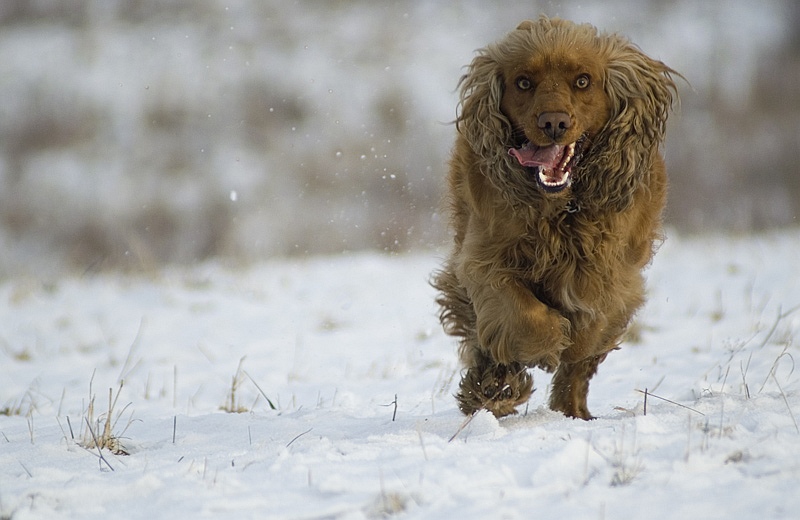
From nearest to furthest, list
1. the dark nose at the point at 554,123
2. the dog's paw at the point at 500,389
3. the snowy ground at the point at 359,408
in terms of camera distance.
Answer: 1. the snowy ground at the point at 359,408
2. the dark nose at the point at 554,123
3. the dog's paw at the point at 500,389

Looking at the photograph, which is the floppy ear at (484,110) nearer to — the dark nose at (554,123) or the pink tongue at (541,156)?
the pink tongue at (541,156)

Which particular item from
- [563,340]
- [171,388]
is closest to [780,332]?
[563,340]

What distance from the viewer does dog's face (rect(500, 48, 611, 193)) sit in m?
3.32

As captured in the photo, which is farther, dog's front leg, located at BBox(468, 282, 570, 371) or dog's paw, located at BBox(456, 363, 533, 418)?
dog's paw, located at BBox(456, 363, 533, 418)

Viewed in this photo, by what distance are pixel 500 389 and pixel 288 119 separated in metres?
15.6

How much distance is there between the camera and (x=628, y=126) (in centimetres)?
353

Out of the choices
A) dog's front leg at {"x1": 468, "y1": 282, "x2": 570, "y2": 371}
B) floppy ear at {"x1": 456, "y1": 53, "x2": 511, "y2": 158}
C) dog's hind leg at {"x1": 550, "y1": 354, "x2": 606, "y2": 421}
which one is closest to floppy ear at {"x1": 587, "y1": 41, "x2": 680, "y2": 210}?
floppy ear at {"x1": 456, "y1": 53, "x2": 511, "y2": 158}

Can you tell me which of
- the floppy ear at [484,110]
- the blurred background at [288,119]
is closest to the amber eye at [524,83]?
the floppy ear at [484,110]

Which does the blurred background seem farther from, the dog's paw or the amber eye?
the amber eye

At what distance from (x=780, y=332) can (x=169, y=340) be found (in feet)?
13.2

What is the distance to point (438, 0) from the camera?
24766mm

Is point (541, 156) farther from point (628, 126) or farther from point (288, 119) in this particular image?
point (288, 119)

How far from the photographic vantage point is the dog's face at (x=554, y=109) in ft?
10.9

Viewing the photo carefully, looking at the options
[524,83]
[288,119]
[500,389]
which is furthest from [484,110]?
[288,119]
